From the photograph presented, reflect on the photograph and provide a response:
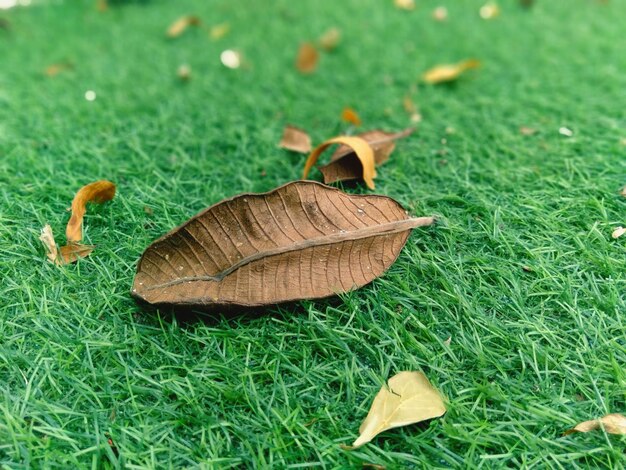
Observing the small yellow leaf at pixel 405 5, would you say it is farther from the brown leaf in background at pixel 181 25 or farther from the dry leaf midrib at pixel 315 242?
the dry leaf midrib at pixel 315 242

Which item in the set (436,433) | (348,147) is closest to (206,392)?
(436,433)

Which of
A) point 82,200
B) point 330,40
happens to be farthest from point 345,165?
point 330,40

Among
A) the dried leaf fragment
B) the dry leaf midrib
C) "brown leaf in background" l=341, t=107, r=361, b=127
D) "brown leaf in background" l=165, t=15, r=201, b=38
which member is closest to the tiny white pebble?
the dried leaf fragment

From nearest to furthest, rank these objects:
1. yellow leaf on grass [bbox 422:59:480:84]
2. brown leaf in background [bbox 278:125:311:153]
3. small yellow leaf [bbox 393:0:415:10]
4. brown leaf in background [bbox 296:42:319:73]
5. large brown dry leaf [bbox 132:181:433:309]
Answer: large brown dry leaf [bbox 132:181:433:309], brown leaf in background [bbox 278:125:311:153], yellow leaf on grass [bbox 422:59:480:84], brown leaf in background [bbox 296:42:319:73], small yellow leaf [bbox 393:0:415:10]

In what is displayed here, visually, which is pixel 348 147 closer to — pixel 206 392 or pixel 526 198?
pixel 526 198

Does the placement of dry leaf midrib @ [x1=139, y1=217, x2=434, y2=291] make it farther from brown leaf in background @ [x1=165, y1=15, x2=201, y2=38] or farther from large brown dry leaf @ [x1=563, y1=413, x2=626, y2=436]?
brown leaf in background @ [x1=165, y1=15, x2=201, y2=38]

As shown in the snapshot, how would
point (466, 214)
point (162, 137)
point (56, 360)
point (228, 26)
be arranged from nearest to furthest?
point (56, 360)
point (466, 214)
point (162, 137)
point (228, 26)

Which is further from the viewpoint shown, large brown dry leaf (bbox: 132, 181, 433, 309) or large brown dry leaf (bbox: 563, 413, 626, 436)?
large brown dry leaf (bbox: 132, 181, 433, 309)
